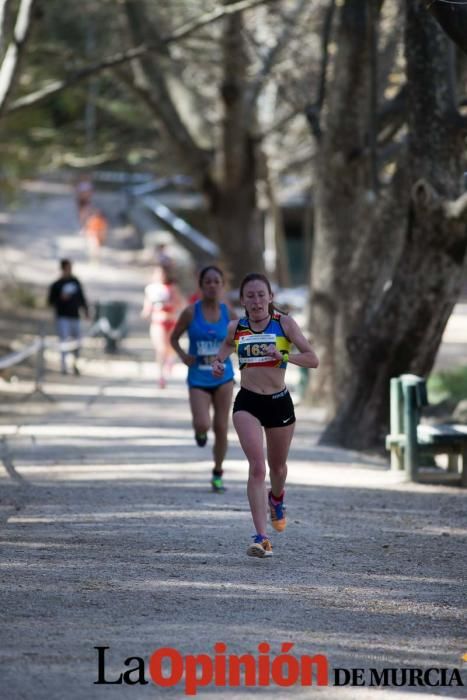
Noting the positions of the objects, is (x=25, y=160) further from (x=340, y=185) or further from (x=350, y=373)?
(x=350, y=373)

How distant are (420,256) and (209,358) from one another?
345 centimetres

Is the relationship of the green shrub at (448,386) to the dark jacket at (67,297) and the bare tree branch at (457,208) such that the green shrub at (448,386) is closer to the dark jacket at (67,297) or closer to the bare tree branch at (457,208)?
the dark jacket at (67,297)

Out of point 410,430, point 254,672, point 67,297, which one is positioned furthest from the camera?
point 67,297

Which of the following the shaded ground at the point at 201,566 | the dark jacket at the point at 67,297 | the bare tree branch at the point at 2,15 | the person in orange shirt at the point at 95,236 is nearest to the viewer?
the shaded ground at the point at 201,566

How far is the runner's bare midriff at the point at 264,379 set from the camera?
8.84m

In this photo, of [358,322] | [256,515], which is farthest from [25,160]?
[256,515]

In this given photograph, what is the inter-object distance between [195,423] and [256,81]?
54.6ft

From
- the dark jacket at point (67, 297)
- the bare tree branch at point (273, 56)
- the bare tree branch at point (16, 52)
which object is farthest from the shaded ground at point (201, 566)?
the bare tree branch at point (273, 56)

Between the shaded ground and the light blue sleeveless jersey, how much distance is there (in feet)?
3.09

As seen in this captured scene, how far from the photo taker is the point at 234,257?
30.4m

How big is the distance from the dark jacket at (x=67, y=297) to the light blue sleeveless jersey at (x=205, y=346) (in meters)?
12.4

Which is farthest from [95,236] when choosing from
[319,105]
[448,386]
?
[319,105]

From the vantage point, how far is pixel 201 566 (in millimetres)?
8547

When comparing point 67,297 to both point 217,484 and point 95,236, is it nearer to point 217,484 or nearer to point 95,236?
point 217,484
